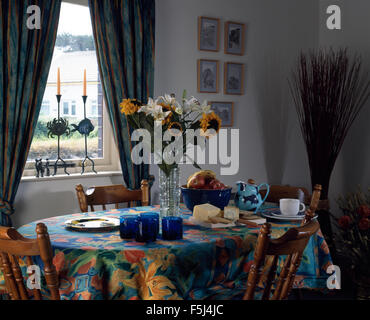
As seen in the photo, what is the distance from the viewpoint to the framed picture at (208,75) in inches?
155

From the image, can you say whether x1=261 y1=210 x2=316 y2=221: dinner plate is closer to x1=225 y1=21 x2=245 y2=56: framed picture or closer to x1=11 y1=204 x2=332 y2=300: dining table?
x1=11 y1=204 x2=332 y2=300: dining table

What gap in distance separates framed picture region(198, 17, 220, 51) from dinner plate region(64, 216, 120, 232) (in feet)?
7.14

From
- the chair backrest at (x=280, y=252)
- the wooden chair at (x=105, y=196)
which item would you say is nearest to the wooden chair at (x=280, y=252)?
the chair backrest at (x=280, y=252)

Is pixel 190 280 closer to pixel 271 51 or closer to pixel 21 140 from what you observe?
pixel 21 140

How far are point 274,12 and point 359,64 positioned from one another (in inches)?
37.3

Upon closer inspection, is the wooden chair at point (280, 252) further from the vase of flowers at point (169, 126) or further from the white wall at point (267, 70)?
the white wall at point (267, 70)

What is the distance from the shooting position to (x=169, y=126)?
2107 mm

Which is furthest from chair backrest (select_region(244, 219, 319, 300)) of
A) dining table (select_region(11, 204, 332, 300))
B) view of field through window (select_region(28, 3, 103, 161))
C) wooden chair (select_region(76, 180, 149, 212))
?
→ view of field through window (select_region(28, 3, 103, 161))

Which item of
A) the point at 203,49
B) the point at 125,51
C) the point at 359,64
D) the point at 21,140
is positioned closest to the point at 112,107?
the point at 125,51

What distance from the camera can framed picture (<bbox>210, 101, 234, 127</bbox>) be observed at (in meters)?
4.06

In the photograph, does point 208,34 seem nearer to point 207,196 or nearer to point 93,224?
point 207,196

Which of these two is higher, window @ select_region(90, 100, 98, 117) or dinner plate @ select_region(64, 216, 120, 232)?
window @ select_region(90, 100, 98, 117)

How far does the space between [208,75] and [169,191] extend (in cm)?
200

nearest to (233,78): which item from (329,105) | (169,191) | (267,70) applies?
(267,70)
